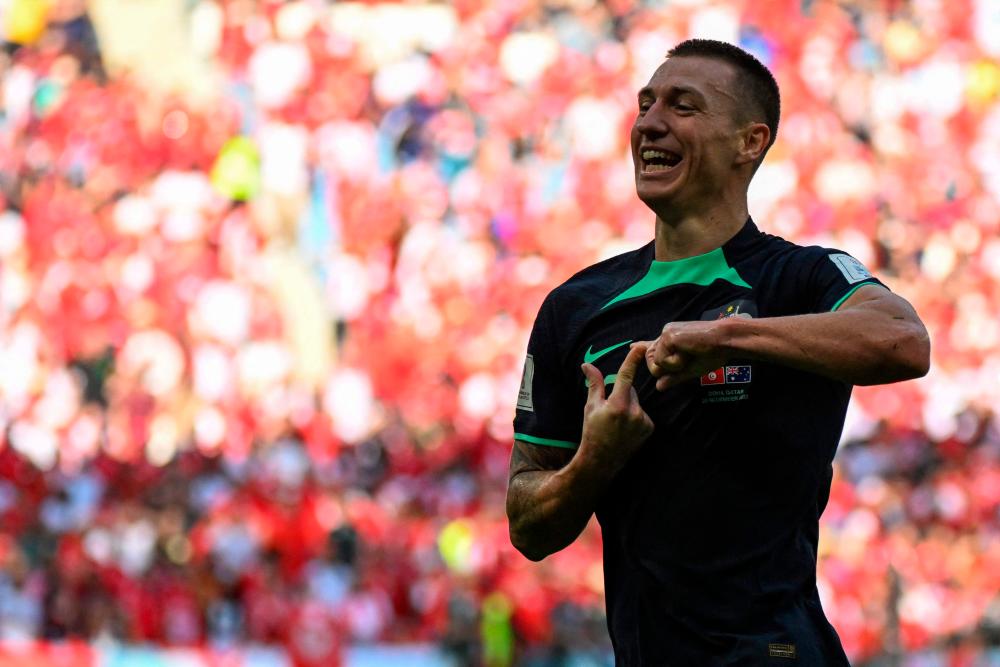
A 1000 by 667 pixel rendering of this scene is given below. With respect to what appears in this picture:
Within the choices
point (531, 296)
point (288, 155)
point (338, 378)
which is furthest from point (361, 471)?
point (288, 155)

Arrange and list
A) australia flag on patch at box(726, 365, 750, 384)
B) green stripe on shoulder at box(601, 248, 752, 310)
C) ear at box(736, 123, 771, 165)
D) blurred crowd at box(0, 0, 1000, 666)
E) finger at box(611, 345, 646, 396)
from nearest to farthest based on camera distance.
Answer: finger at box(611, 345, 646, 396), australia flag on patch at box(726, 365, 750, 384), green stripe on shoulder at box(601, 248, 752, 310), ear at box(736, 123, 771, 165), blurred crowd at box(0, 0, 1000, 666)

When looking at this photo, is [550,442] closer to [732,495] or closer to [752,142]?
[732,495]

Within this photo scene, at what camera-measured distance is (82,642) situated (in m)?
9.05

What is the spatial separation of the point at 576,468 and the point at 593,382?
0.43ft

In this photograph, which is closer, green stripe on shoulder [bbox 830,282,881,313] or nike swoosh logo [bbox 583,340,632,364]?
green stripe on shoulder [bbox 830,282,881,313]

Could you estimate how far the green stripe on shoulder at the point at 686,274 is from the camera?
2.59 meters

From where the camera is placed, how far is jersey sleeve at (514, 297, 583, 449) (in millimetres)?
2686

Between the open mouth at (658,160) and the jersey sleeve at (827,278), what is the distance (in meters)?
0.28

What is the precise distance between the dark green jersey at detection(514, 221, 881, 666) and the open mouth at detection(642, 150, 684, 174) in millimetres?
190

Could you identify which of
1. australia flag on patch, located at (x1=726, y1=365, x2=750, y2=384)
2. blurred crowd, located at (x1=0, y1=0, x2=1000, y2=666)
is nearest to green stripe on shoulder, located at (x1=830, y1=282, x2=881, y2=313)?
australia flag on patch, located at (x1=726, y1=365, x2=750, y2=384)

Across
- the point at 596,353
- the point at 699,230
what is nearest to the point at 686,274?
the point at 699,230

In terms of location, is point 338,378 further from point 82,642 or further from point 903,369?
point 903,369

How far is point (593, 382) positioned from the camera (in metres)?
2.45

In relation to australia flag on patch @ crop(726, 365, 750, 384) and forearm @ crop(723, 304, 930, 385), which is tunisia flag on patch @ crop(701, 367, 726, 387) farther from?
forearm @ crop(723, 304, 930, 385)
